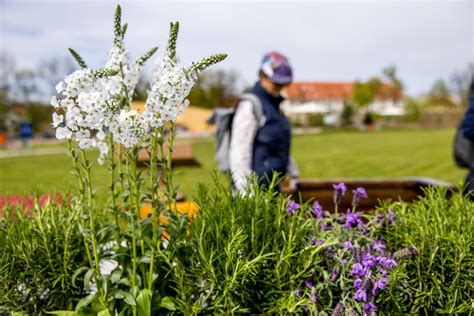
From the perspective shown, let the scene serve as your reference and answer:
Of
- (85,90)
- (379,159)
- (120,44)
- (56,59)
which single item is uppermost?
(56,59)

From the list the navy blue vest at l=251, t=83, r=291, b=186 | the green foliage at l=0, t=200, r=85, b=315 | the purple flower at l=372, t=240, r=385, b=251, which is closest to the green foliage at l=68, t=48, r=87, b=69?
the green foliage at l=0, t=200, r=85, b=315

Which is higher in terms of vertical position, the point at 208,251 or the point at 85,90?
the point at 85,90

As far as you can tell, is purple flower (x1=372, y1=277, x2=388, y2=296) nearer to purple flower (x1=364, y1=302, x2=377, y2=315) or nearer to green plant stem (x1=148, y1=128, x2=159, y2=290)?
purple flower (x1=364, y1=302, x2=377, y2=315)

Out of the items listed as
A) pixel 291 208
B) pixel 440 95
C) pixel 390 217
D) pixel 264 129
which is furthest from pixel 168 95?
pixel 440 95

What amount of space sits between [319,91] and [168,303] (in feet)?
371

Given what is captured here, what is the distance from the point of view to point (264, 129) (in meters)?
3.47

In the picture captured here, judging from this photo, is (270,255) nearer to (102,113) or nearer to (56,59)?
(102,113)

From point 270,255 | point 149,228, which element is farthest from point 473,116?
point 149,228

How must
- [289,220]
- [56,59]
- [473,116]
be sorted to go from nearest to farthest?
[289,220]
[473,116]
[56,59]

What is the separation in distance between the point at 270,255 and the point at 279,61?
6.12 feet

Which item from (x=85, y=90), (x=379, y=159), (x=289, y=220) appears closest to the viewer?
(x=85, y=90)

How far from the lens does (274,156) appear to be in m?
3.51

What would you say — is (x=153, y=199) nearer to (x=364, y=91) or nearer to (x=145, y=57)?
(x=145, y=57)

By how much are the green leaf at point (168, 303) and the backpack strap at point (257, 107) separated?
5.62 ft
